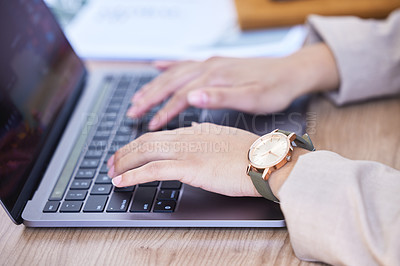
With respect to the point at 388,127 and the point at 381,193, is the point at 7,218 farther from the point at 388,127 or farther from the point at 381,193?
the point at 388,127

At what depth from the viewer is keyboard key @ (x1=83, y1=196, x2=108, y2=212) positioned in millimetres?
570

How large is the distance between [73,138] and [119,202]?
0.19 metres

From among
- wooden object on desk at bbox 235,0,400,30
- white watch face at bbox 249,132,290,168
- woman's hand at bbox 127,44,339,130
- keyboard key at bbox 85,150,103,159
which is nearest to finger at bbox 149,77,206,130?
woman's hand at bbox 127,44,339,130

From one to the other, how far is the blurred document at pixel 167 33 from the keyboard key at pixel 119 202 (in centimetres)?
42

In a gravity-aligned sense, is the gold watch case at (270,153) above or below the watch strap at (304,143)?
above

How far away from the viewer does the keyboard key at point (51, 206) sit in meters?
0.58

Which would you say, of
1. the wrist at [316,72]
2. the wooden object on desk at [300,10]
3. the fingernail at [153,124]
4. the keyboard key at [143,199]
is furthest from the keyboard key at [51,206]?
the wooden object on desk at [300,10]

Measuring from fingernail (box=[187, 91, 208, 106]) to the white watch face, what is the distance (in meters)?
0.17

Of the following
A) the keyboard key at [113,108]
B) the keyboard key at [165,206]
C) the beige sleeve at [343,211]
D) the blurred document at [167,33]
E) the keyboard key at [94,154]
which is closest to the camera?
the beige sleeve at [343,211]

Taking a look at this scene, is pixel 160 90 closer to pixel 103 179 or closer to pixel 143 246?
pixel 103 179

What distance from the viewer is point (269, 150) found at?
0.57 metres

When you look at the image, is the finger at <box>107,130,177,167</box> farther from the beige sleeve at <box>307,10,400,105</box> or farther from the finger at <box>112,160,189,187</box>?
the beige sleeve at <box>307,10,400,105</box>

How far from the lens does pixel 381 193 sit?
19.4 inches

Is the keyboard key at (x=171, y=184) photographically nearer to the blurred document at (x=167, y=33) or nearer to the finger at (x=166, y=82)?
the finger at (x=166, y=82)
